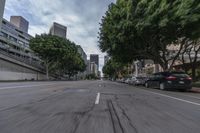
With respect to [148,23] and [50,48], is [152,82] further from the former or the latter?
[50,48]

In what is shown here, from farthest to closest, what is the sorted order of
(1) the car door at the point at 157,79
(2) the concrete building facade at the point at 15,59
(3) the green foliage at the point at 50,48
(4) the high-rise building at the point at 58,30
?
(4) the high-rise building at the point at 58,30 < (3) the green foliage at the point at 50,48 < (2) the concrete building facade at the point at 15,59 < (1) the car door at the point at 157,79

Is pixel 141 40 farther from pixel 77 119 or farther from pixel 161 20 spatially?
pixel 77 119

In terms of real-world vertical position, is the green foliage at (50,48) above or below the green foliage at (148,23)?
above

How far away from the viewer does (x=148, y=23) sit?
18.7 m

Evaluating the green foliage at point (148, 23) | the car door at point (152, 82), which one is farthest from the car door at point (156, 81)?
the green foliage at point (148, 23)

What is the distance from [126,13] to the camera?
21609mm

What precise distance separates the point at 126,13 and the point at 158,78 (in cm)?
678

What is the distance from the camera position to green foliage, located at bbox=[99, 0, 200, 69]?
16891 mm

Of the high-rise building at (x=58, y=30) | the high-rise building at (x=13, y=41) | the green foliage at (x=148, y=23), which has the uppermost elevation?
the high-rise building at (x=58, y=30)

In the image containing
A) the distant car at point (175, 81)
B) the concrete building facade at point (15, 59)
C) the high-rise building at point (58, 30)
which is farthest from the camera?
the high-rise building at point (58, 30)

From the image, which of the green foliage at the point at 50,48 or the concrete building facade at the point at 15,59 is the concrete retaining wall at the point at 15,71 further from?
the green foliage at the point at 50,48

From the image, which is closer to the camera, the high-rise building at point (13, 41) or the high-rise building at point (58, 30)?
the high-rise building at point (13, 41)

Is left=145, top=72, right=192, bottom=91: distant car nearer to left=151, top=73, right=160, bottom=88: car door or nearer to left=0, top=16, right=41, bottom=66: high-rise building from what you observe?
left=151, top=73, right=160, bottom=88: car door

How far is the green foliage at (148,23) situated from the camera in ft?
55.4
